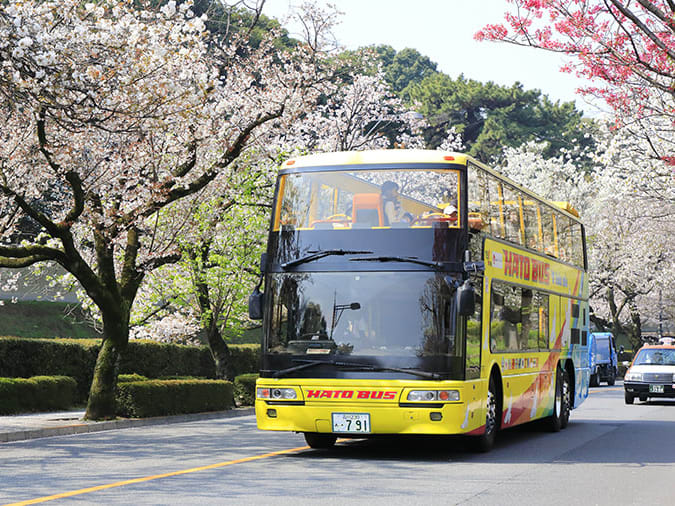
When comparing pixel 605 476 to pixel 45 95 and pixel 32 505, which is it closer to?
pixel 32 505

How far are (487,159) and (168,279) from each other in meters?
52.3

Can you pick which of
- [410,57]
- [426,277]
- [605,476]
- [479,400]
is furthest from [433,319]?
[410,57]

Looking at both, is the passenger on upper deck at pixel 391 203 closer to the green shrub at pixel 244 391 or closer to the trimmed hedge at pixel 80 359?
the trimmed hedge at pixel 80 359

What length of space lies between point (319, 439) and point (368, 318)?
251 centimetres

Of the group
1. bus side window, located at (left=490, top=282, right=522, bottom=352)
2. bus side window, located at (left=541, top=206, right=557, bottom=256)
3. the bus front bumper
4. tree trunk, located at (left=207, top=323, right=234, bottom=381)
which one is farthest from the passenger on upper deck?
tree trunk, located at (left=207, top=323, right=234, bottom=381)

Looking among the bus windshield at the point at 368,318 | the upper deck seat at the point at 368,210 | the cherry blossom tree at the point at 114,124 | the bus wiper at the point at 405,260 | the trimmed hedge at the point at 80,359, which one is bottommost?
the trimmed hedge at the point at 80,359

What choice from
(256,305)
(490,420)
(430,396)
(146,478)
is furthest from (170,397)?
(146,478)

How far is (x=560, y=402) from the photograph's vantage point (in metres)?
19.2

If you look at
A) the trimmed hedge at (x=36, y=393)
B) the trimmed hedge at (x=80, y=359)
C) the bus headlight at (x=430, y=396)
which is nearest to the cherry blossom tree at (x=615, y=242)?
the trimmed hedge at (x=80, y=359)

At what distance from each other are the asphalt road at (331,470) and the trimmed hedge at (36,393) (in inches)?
135

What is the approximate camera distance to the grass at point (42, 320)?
36.8 m

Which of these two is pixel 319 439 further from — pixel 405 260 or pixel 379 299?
pixel 405 260

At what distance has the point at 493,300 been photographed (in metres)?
14.4

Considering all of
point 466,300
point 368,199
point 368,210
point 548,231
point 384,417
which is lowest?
point 384,417
